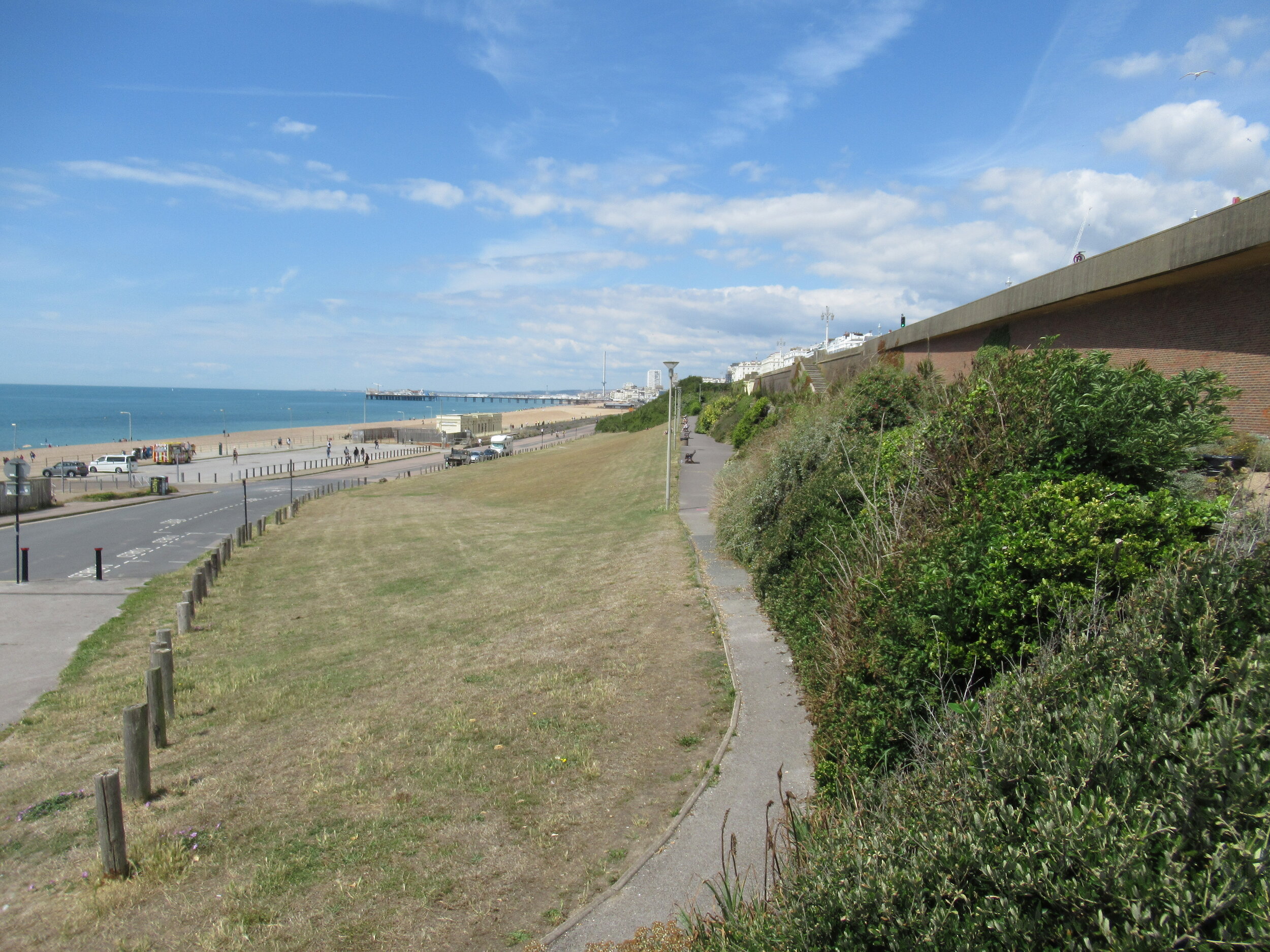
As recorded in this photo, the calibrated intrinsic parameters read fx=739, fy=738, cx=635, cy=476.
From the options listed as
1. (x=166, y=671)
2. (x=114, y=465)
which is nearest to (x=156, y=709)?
(x=166, y=671)

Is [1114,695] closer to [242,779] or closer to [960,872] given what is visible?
[960,872]

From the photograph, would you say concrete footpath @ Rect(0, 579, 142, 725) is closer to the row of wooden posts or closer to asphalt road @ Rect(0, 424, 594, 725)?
asphalt road @ Rect(0, 424, 594, 725)

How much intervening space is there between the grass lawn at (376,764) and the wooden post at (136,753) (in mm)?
188

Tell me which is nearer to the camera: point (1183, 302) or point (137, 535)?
point (1183, 302)

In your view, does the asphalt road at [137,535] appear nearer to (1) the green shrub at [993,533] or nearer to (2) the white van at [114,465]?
(2) the white van at [114,465]

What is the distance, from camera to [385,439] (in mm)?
101875

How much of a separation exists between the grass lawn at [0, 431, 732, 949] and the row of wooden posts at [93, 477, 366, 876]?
18cm

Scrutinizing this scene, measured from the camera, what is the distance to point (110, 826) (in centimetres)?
561

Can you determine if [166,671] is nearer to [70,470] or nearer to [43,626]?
[43,626]

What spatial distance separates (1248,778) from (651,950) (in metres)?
3.02

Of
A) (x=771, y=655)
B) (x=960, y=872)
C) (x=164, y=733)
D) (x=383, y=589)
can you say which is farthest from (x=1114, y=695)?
(x=383, y=589)

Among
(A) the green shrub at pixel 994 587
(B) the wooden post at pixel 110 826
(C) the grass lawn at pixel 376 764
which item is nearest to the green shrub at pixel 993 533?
(A) the green shrub at pixel 994 587

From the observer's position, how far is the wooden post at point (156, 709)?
27.1 feet

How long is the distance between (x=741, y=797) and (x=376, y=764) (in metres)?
3.62
